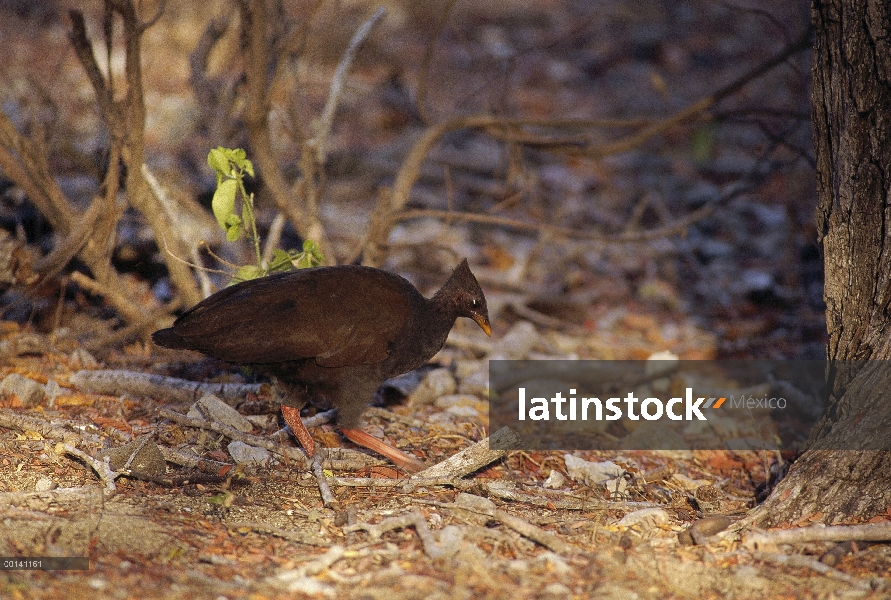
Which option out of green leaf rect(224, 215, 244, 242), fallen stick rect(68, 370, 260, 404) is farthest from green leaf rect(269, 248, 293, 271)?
fallen stick rect(68, 370, 260, 404)

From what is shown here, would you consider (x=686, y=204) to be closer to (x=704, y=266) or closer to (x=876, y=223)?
(x=704, y=266)

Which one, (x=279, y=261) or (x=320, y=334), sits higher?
(x=279, y=261)

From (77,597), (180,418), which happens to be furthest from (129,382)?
(77,597)

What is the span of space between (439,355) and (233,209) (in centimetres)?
252

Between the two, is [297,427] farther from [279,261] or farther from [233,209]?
[233,209]

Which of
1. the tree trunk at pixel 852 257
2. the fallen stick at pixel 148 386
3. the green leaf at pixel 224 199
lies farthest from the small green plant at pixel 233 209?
Answer: the tree trunk at pixel 852 257

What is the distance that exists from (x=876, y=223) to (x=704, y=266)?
5.25 metres

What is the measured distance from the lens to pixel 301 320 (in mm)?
4406

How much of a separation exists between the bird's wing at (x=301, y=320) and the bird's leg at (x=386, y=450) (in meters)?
0.46

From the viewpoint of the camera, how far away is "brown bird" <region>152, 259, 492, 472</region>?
4.35m

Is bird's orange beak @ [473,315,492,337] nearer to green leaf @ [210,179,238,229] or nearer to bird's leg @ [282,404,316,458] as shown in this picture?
bird's leg @ [282,404,316,458]

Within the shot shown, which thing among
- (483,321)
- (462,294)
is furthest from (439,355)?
(462,294)

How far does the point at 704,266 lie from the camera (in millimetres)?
9266

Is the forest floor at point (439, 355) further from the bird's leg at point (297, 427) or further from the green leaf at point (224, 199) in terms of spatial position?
the green leaf at point (224, 199)
